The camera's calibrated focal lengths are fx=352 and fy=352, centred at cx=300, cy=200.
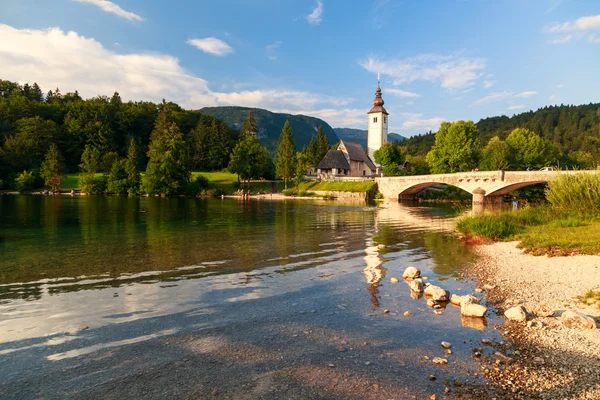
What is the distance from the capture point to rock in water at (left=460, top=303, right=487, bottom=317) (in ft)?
28.3

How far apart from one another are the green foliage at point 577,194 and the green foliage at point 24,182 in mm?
95178

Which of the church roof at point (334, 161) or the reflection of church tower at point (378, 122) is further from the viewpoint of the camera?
the reflection of church tower at point (378, 122)

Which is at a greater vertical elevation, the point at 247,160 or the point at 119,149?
the point at 119,149

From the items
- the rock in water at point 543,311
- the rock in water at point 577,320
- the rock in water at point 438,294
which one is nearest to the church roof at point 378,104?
the rock in water at point 438,294

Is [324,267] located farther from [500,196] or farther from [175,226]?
[500,196]

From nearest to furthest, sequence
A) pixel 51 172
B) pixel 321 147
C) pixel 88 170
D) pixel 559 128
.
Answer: pixel 51 172 → pixel 88 170 → pixel 321 147 → pixel 559 128

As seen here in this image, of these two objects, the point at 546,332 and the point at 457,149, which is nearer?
the point at 546,332

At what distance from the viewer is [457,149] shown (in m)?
74.3

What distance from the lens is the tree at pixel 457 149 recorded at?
74000mm

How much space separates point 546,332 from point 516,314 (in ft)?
2.88

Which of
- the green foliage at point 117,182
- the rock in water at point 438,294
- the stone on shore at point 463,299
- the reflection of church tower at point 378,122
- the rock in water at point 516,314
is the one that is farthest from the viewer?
the reflection of church tower at point 378,122

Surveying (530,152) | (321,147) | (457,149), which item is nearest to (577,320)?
(457,149)

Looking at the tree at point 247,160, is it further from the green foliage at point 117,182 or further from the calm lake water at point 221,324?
the calm lake water at point 221,324

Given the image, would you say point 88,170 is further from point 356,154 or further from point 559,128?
point 559,128
